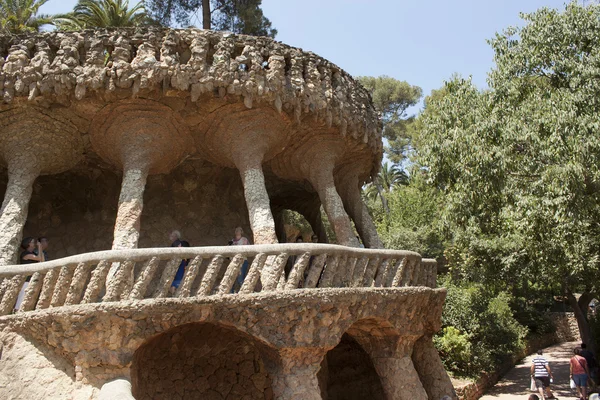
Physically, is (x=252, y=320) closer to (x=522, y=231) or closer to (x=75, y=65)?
(x=75, y=65)

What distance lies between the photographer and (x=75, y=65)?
6906 millimetres

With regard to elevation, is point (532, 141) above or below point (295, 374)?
above

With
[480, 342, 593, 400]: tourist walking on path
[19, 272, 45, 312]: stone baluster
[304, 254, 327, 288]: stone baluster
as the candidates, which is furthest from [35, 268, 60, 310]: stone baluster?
[480, 342, 593, 400]: tourist walking on path

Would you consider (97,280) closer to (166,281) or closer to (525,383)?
(166,281)

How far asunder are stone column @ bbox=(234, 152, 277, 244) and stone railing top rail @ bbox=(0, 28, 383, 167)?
84 cm

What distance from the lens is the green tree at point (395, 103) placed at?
28547 millimetres

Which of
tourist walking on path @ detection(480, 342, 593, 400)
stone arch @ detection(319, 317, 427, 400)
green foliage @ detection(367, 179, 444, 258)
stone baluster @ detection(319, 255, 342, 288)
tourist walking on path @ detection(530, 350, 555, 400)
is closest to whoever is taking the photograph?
stone baluster @ detection(319, 255, 342, 288)

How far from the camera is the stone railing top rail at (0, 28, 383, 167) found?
6.81 metres

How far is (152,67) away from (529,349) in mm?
17083

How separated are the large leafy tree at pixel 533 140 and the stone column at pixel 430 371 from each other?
263cm

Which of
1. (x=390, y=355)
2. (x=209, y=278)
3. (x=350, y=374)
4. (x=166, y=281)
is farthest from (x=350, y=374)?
(x=166, y=281)

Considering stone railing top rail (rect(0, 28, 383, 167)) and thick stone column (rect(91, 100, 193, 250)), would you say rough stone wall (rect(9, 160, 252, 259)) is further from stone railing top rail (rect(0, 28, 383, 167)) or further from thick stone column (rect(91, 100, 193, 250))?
stone railing top rail (rect(0, 28, 383, 167))

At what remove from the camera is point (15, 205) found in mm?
6820

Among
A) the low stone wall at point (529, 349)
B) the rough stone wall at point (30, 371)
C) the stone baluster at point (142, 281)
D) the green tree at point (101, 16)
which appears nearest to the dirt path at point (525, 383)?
the low stone wall at point (529, 349)
